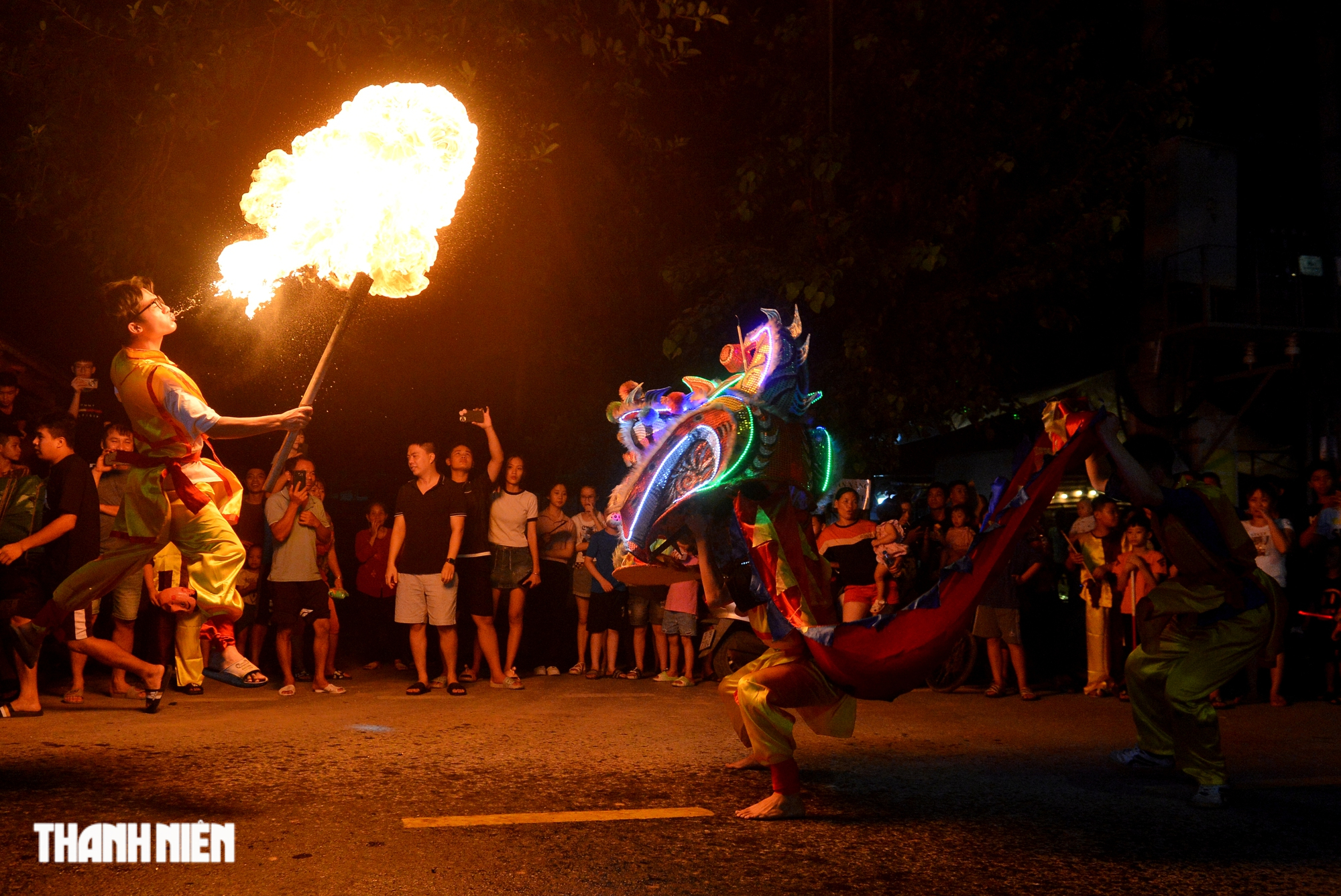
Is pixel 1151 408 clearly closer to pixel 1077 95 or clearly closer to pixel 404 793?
pixel 1077 95

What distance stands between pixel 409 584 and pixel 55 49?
5.50 m

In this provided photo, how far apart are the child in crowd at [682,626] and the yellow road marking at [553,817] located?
4373 mm

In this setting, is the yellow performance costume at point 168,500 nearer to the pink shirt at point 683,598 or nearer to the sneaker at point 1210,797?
the pink shirt at point 683,598

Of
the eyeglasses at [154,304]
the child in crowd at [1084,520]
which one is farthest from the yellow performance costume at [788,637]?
the child in crowd at [1084,520]

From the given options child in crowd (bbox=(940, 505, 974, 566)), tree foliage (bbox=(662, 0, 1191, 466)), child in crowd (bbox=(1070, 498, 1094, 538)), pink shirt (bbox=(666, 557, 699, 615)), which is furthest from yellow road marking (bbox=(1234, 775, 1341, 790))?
tree foliage (bbox=(662, 0, 1191, 466))

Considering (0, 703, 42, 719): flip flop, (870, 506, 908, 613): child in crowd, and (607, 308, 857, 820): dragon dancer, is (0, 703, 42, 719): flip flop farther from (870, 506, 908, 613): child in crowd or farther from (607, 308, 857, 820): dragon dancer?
(870, 506, 908, 613): child in crowd

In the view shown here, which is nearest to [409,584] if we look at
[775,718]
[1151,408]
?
[775,718]

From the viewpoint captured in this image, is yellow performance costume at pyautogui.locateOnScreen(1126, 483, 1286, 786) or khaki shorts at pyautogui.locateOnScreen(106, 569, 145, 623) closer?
yellow performance costume at pyautogui.locateOnScreen(1126, 483, 1286, 786)

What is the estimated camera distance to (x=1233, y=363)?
16891 mm

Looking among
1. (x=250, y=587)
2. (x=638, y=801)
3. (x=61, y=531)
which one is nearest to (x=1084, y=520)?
(x=638, y=801)

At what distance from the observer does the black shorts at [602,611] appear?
9922 millimetres

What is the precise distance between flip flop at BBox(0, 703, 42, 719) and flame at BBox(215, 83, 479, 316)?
137 inches

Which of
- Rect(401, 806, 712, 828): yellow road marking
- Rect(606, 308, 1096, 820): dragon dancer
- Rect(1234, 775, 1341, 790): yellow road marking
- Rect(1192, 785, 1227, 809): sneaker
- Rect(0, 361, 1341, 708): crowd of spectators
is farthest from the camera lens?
Rect(0, 361, 1341, 708): crowd of spectators

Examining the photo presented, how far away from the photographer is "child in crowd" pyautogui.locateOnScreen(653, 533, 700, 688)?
9.38m
